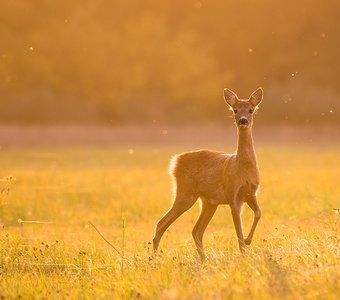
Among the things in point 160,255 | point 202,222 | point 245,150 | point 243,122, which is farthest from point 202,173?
point 160,255

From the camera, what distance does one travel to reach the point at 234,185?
10609 millimetres

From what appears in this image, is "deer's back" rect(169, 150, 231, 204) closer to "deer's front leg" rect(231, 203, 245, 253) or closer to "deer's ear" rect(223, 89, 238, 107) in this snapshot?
"deer's front leg" rect(231, 203, 245, 253)

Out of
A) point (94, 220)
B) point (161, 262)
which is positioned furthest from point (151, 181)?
point (161, 262)

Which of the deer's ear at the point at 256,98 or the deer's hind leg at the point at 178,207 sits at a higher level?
the deer's ear at the point at 256,98

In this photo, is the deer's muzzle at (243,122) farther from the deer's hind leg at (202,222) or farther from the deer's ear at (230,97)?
the deer's hind leg at (202,222)

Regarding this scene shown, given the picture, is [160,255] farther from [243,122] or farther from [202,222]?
[243,122]

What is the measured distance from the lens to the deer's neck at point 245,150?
1057cm

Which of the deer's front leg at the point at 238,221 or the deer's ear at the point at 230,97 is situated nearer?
the deer's front leg at the point at 238,221

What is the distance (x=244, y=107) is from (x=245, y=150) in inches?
23.2

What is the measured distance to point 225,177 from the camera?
35.8 feet

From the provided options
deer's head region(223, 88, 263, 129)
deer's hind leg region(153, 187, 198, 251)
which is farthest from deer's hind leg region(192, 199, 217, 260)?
deer's head region(223, 88, 263, 129)

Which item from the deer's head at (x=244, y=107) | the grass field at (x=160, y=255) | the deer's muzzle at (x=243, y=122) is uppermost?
the deer's head at (x=244, y=107)

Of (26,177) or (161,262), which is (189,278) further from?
(26,177)

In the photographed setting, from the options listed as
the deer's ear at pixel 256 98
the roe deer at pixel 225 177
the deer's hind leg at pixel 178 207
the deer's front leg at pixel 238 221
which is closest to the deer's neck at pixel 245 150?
the roe deer at pixel 225 177
